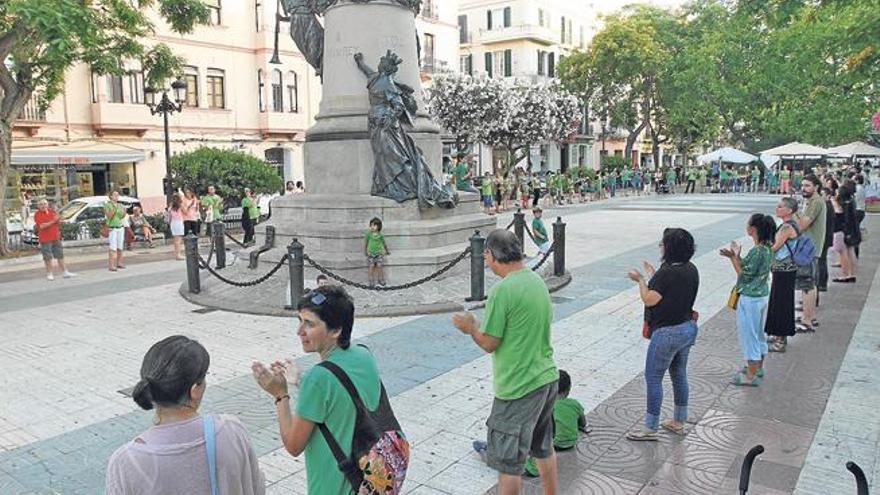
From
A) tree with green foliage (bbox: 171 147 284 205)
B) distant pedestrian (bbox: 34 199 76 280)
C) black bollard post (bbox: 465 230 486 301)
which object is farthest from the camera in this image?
tree with green foliage (bbox: 171 147 284 205)

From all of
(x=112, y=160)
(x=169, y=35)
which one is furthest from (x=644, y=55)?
(x=112, y=160)

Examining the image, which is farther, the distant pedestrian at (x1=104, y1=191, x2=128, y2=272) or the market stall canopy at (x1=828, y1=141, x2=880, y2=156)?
the market stall canopy at (x1=828, y1=141, x2=880, y2=156)

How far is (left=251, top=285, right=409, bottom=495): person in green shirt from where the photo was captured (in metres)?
2.69

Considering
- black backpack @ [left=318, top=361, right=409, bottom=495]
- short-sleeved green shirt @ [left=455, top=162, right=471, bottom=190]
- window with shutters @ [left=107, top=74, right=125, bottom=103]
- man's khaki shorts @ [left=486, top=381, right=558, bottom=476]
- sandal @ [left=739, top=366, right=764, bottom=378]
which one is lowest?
sandal @ [left=739, top=366, right=764, bottom=378]

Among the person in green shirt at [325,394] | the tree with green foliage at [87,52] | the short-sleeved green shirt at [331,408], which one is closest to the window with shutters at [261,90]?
the tree with green foliage at [87,52]

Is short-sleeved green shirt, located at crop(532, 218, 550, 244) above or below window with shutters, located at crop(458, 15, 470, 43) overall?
below

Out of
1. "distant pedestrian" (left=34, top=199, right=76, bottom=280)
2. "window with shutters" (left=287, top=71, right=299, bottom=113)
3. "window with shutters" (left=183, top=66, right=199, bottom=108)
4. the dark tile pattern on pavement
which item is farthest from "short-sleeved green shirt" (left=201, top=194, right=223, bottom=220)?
"window with shutters" (left=287, top=71, right=299, bottom=113)

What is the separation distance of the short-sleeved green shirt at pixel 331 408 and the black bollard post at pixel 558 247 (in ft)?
30.0

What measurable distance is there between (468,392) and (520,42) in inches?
1942

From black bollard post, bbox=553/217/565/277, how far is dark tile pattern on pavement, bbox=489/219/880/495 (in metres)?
4.03

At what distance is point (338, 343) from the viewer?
2854 millimetres

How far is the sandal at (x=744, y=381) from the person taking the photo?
6406mm

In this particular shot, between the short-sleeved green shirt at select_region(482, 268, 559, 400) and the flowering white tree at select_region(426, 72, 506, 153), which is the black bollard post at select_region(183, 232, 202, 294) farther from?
the flowering white tree at select_region(426, 72, 506, 153)

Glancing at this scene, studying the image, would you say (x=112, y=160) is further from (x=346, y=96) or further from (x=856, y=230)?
(x=856, y=230)
